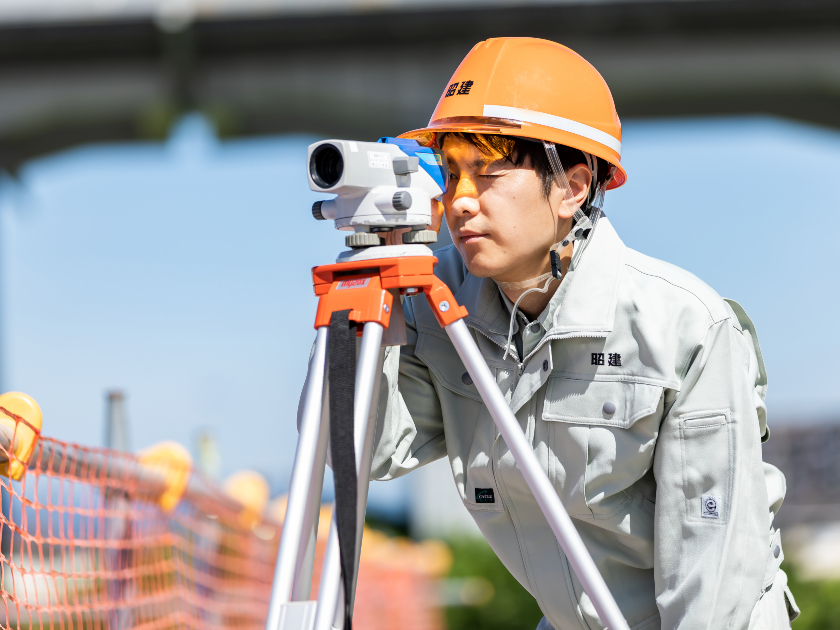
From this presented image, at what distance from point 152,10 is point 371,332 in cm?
1086

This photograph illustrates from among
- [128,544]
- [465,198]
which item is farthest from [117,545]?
[465,198]

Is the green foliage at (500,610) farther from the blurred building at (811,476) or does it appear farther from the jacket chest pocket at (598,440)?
the blurred building at (811,476)

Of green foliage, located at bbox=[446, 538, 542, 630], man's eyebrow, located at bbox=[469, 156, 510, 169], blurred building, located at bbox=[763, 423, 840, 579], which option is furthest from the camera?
blurred building, located at bbox=[763, 423, 840, 579]

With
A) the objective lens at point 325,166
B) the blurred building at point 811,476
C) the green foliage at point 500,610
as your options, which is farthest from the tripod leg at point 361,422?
the blurred building at point 811,476

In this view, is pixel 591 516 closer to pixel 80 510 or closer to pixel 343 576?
pixel 343 576

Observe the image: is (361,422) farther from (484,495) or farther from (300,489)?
(484,495)

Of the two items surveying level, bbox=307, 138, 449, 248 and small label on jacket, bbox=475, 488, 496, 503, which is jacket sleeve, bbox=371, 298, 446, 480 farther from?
surveying level, bbox=307, 138, 449, 248

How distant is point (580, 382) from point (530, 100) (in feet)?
2.17

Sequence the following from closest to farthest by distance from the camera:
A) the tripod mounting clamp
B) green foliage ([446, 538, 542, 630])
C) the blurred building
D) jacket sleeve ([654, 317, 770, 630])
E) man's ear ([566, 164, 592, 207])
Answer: the tripod mounting clamp → jacket sleeve ([654, 317, 770, 630]) → man's ear ([566, 164, 592, 207]) → green foliage ([446, 538, 542, 630]) → the blurred building

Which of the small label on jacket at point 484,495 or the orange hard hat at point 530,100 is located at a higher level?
the orange hard hat at point 530,100

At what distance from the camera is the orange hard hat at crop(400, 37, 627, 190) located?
7.67 feet

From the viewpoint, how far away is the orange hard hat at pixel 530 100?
234 cm

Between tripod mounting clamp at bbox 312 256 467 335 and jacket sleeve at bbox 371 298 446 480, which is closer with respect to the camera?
tripod mounting clamp at bbox 312 256 467 335

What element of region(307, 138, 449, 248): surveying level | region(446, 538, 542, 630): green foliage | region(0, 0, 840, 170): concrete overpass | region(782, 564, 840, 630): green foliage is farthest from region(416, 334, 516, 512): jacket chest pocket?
region(0, 0, 840, 170): concrete overpass
